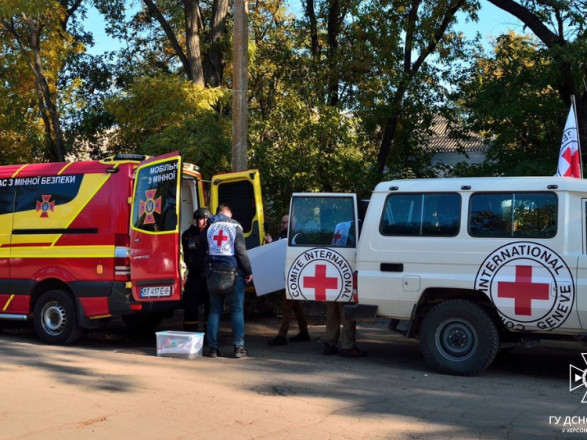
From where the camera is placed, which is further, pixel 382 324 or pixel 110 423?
pixel 382 324

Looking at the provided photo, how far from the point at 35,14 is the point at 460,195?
10.3 metres

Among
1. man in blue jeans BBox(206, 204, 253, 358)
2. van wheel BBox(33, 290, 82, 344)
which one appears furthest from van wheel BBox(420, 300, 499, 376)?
van wheel BBox(33, 290, 82, 344)

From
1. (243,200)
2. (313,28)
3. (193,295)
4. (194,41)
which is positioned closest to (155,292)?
(193,295)

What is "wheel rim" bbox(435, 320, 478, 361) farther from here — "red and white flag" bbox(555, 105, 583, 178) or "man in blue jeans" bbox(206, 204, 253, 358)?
"red and white flag" bbox(555, 105, 583, 178)

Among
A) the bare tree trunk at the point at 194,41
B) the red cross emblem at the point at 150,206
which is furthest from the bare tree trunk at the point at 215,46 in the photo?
the red cross emblem at the point at 150,206

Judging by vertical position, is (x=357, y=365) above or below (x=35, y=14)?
below

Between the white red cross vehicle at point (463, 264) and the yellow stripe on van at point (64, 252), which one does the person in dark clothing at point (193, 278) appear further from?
the white red cross vehicle at point (463, 264)

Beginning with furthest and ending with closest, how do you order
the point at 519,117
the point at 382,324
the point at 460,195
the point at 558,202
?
the point at 519,117 < the point at 382,324 < the point at 460,195 < the point at 558,202

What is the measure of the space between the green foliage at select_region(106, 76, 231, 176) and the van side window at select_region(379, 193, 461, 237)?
5194 mm

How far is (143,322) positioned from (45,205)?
7.86 ft

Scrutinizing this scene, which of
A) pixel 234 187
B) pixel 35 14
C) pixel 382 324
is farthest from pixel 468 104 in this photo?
pixel 35 14

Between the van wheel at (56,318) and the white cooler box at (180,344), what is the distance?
4.78 feet

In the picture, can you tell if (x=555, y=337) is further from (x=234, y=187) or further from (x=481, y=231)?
(x=234, y=187)

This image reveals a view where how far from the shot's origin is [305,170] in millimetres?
12984
